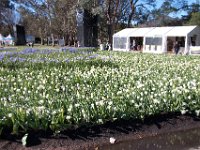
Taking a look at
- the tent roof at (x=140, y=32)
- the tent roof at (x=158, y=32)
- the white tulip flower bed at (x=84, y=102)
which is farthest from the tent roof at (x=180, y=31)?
the white tulip flower bed at (x=84, y=102)

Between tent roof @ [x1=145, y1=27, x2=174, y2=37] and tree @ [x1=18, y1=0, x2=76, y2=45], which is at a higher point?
tree @ [x1=18, y1=0, x2=76, y2=45]

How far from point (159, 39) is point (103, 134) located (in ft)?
112

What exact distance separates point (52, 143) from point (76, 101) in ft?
4.09

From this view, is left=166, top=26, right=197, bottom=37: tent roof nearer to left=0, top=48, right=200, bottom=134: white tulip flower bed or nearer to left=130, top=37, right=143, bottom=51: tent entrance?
left=130, top=37, right=143, bottom=51: tent entrance

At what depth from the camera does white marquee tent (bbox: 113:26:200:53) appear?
36812mm

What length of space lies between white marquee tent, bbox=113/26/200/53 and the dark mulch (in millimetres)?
27658

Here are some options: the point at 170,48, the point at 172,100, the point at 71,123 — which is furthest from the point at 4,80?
the point at 170,48

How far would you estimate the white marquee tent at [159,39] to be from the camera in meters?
36.8

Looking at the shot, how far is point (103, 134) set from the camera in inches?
231

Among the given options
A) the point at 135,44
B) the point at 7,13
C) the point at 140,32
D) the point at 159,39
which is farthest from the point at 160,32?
the point at 7,13

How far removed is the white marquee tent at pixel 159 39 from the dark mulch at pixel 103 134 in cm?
2766

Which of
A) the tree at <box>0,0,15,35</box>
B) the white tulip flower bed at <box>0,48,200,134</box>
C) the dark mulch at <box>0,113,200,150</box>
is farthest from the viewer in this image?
the tree at <box>0,0,15,35</box>

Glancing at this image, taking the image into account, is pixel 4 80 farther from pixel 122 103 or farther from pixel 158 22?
pixel 158 22

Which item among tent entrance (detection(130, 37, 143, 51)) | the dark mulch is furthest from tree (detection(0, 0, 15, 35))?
the dark mulch
